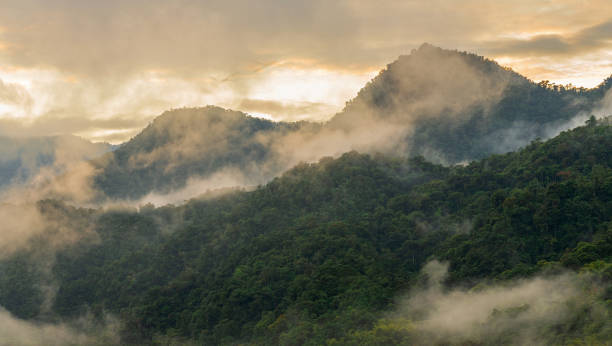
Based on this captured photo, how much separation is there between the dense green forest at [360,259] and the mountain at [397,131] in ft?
163

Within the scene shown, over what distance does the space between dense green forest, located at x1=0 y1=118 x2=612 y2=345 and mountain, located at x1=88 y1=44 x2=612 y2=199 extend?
163ft

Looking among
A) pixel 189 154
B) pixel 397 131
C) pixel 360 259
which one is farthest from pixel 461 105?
pixel 360 259

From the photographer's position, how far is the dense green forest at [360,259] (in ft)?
146

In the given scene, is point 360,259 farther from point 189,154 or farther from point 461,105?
point 189,154

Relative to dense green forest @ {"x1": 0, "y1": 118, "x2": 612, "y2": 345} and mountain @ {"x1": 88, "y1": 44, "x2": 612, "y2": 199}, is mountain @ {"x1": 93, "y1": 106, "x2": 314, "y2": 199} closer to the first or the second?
mountain @ {"x1": 88, "y1": 44, "x2": 612, "y2": 199}

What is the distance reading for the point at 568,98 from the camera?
146000mm

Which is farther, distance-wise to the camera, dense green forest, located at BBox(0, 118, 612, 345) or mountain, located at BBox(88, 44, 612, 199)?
mountain, located at BBox(88, 44, 612, 199)

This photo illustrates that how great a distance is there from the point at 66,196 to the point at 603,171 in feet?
484

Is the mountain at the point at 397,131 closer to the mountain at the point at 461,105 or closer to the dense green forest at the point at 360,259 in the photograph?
the mountain at the point at 461,105

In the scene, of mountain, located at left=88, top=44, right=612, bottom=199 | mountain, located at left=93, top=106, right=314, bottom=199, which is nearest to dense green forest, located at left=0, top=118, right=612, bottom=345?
mountain, located at left=88, top=44, right=612, bottom=199

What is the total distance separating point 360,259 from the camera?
63312mm

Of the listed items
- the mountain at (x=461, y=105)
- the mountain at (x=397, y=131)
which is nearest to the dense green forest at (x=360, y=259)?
Result: the mountain at (x=461, y=105)

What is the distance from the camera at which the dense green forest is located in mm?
44469

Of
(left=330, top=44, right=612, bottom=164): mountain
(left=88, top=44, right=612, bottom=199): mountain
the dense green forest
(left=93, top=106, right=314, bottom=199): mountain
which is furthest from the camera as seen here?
(left=93, top=106, right=314, bottom=199): mountain
